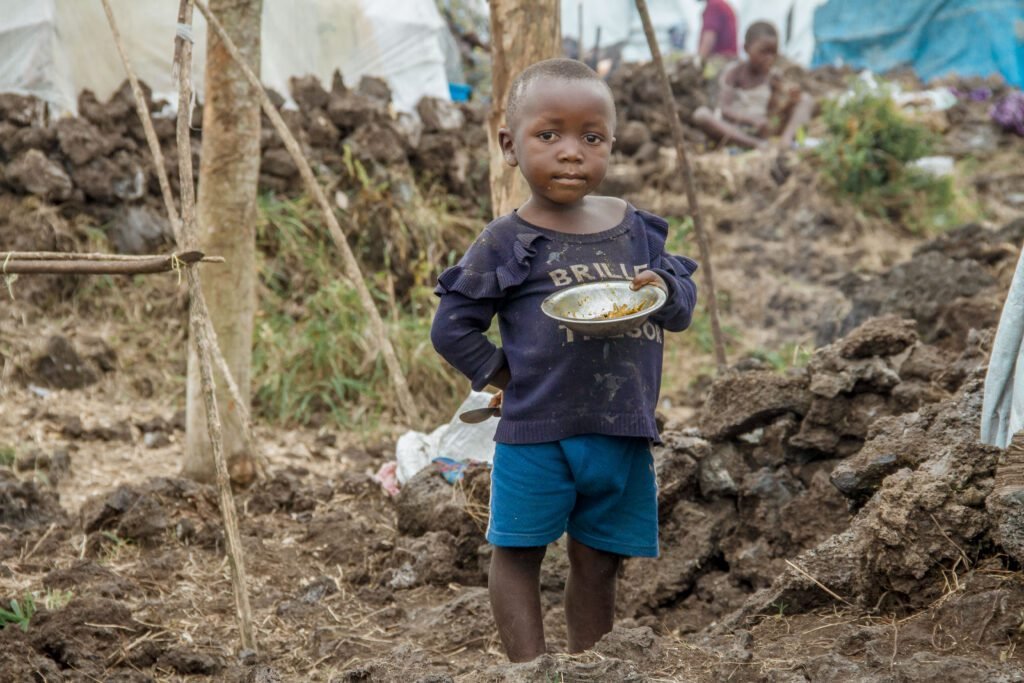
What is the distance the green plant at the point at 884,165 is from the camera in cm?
819

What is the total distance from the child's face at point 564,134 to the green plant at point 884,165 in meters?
6.22

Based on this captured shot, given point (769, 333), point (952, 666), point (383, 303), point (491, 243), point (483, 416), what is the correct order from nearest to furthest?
point (952, 666), point (491, 243), point (483, 416), point (383, 303), point (769, 333)

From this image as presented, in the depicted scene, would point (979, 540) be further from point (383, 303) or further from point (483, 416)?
point (383, 303)

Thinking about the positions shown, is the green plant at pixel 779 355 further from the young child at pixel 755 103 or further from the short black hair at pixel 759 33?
the short black hair at pixel 759 33

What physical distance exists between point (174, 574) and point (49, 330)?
2.51m

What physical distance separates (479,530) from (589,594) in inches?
47.1

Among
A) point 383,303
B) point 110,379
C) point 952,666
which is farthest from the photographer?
point 383,303

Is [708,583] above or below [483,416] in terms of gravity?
below

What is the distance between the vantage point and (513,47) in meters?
3.81

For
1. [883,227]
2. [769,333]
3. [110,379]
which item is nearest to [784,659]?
[110,379]

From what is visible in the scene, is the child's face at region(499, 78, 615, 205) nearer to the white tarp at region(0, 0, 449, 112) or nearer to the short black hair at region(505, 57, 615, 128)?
the short black hair at region(505, 57, 615, 128)

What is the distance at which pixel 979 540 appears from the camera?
102 inches

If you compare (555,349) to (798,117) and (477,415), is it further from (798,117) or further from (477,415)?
(798,117)

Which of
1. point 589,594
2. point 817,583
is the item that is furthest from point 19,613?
point 817,583
